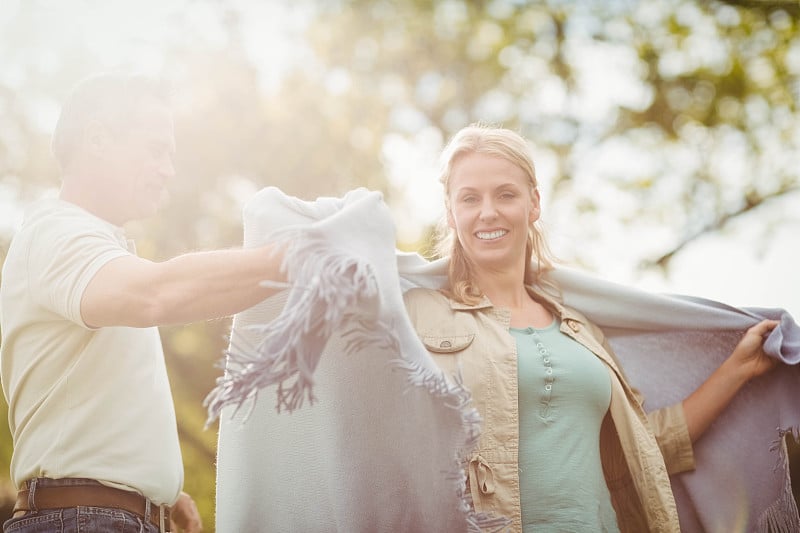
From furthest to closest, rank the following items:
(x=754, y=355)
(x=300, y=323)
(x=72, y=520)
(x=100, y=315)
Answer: (x=754, y=355) → (x=72, y=520) → (x=100, y=315) → (x=300, y=323)

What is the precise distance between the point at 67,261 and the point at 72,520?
628mm

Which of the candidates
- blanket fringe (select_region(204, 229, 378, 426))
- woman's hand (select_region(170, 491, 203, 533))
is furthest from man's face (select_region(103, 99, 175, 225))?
woman's hand (select_region(170, 491, 203, 533))

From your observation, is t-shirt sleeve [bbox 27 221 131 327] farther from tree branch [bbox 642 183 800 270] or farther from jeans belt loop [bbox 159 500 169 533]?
tree branch [bbox 642 183 800 270]

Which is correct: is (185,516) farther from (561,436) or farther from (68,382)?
(561,436)

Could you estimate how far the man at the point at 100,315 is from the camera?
6.15ft

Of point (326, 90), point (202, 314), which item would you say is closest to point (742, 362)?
point (202, 314)

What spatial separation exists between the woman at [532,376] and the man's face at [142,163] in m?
0.85

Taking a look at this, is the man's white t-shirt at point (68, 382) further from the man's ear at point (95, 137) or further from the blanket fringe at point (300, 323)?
the blanket fringe at point (300, 323)

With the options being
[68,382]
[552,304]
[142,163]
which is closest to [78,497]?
[68,382]

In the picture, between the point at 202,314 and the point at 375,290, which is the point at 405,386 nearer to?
the point at 375,290

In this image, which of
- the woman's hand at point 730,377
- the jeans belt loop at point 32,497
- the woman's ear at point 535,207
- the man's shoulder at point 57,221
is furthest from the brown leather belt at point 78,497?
the woman's hand at point 730,377

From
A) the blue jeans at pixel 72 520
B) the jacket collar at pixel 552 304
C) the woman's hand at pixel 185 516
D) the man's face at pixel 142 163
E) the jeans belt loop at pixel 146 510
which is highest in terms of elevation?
the man's face at pixel 142 163

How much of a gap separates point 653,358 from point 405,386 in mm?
1304

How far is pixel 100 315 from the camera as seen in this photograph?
190 cm
